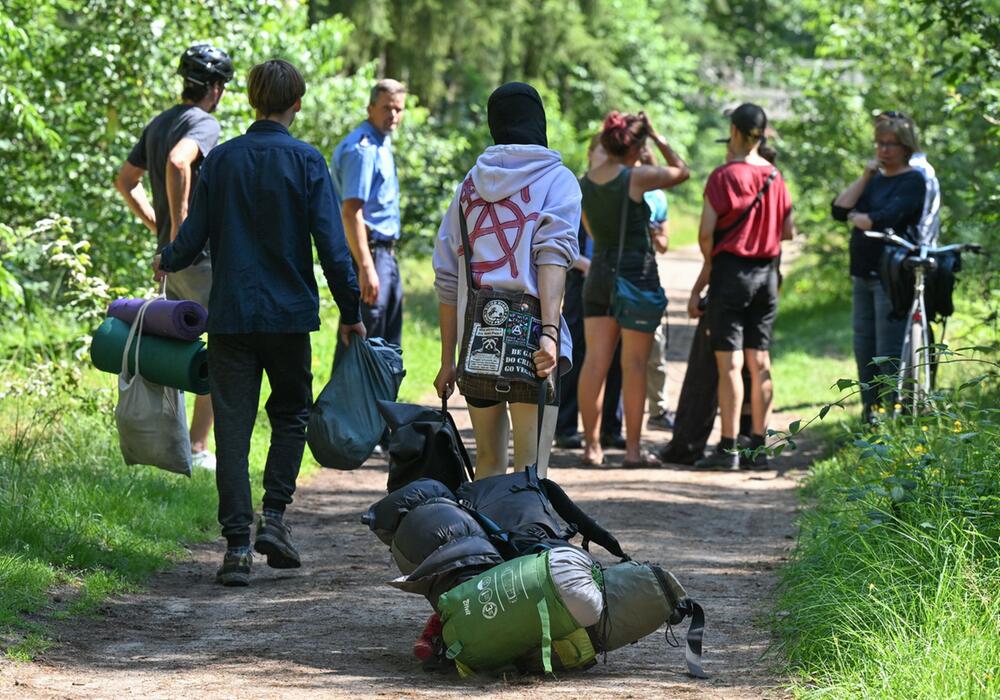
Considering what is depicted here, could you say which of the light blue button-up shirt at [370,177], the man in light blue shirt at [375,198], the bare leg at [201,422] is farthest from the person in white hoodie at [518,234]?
the light blue button-up shirt at [370,177]

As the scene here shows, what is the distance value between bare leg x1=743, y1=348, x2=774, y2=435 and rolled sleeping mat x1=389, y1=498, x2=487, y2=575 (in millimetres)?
4786

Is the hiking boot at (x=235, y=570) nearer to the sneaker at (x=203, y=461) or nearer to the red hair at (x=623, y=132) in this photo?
the sneaker at (x=203, y=461)

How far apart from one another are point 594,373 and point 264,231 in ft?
12.4

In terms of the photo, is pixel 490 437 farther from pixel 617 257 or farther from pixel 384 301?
pixel 617 257

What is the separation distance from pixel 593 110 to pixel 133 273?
2153cm

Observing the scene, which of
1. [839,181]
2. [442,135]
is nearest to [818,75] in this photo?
[839,181]

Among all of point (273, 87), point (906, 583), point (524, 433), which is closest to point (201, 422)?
point (273, 87)

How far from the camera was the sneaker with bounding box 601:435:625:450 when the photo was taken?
1017 cm

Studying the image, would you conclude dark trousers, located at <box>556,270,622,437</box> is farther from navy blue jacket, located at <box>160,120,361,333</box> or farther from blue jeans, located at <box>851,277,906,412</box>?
navy blue jacket, located at <box>160,120,361,333</box>

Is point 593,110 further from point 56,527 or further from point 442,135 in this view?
point 56,527

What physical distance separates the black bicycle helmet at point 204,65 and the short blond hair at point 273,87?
1268 mm

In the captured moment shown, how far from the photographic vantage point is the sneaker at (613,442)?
10.2 m

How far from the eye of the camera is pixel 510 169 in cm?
536

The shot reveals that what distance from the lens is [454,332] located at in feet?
18.6
